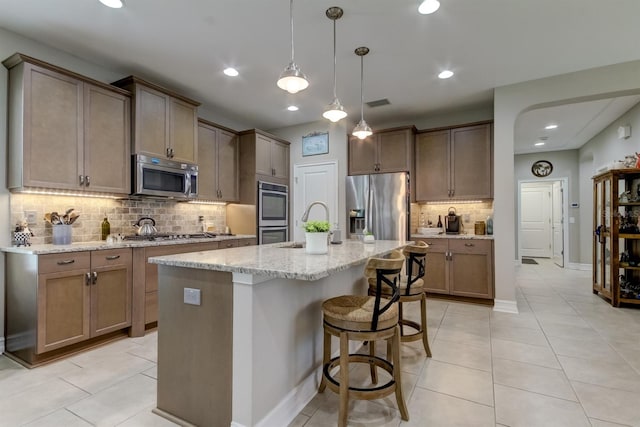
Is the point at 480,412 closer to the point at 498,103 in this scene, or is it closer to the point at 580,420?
the point at 580,420

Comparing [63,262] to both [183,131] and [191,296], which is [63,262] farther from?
[183,131]

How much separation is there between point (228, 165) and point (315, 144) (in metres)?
1.52

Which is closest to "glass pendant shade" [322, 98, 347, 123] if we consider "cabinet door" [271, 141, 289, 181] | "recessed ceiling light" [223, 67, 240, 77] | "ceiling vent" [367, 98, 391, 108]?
"recessed ceiling light" [223, 67, 240, 77]

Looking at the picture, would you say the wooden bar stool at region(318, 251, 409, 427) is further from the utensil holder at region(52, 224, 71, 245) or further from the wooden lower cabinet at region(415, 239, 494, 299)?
the wooden lower cabinet at region(415, 239, 494, 299)

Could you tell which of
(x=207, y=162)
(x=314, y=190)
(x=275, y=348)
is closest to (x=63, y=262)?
(x=275, y=348)

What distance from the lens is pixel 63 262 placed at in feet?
8.07

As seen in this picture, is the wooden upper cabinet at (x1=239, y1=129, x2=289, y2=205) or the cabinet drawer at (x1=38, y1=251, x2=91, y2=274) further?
the wooden upper cabinet at (x1=239, y1=129, x2=289, y2=205)

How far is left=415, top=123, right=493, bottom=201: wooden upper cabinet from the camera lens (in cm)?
Result: 428

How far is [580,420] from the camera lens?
1724 millimetres

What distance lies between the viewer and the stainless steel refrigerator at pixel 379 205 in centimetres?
448

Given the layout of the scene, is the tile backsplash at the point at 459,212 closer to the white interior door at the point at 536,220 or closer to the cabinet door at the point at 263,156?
the cabinet door at the point at 263,156

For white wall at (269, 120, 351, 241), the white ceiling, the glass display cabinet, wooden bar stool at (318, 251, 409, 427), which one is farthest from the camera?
white wall at (269, 120, 351, 241)

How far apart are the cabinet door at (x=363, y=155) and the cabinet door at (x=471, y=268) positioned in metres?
1.66

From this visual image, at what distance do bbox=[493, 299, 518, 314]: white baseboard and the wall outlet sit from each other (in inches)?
196
